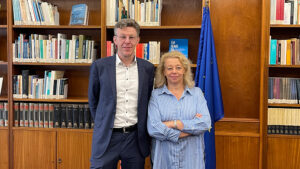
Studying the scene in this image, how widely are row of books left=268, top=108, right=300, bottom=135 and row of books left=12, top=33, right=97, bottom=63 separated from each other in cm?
200

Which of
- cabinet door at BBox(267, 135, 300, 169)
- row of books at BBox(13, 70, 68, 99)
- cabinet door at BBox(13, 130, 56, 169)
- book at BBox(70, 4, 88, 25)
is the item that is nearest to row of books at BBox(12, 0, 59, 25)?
book at BBox(70, 4, 88, 25)

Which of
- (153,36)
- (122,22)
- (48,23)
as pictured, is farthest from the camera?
(153,36)

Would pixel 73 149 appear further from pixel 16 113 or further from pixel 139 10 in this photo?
pixel 139 10

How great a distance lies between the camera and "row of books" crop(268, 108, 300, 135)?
9.81ft

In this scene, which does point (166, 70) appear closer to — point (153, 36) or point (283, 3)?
point (153, 36)

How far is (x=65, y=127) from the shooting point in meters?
3.21

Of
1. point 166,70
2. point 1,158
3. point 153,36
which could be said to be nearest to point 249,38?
point 153,36

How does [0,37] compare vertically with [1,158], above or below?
above

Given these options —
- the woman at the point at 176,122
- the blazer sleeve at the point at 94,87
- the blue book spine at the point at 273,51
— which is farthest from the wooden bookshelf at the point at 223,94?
the woman at the point at 176,122

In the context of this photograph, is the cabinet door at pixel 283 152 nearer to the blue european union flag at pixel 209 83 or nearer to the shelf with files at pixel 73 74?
the blue european union flag at pixel 209 83

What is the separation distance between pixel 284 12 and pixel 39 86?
8.88 feet

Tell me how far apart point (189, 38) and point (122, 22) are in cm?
143

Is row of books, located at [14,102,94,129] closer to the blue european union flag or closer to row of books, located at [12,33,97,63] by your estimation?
row of books, located at [12,33,97,63]

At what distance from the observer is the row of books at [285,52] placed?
2.95 meters
